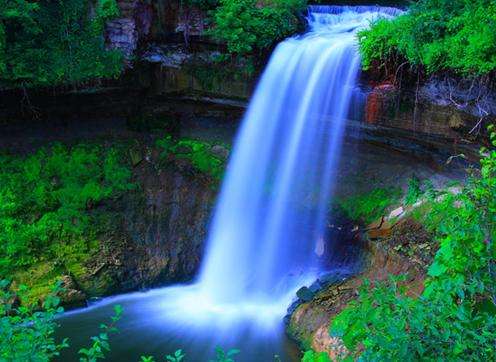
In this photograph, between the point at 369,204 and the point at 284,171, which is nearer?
the point at 369,204

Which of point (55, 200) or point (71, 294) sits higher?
point (55, 200)

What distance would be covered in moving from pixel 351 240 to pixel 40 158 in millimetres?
6644

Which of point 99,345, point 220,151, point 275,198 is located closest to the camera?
point 99,345

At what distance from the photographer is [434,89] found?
25.4 feet

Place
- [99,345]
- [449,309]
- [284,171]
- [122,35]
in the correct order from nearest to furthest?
1. [449,309]
2. [99,345]
3. [284,171]
4. [122,35]

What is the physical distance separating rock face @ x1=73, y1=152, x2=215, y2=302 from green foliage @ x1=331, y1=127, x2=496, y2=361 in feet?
19.8

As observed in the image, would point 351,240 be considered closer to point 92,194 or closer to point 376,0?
point 92,194

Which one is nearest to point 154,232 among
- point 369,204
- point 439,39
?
point 369,204

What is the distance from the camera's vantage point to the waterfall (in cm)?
844

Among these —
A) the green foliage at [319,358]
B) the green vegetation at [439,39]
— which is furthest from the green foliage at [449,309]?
the green vegetation at [439,39]

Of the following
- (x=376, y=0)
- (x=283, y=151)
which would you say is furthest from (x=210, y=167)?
(x=376, y=0)

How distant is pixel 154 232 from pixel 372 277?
4.45 m

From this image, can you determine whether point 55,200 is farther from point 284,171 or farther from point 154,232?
point 284,171

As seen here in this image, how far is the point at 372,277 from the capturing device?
7184 mm
